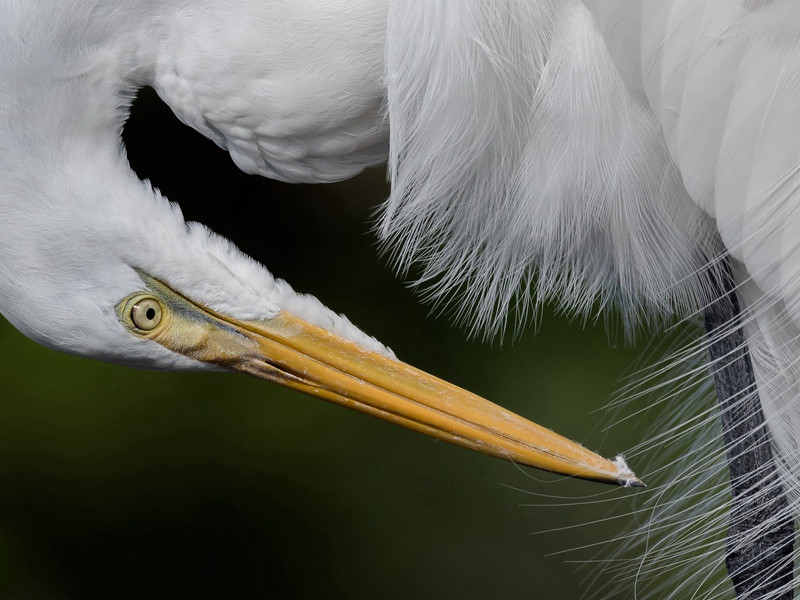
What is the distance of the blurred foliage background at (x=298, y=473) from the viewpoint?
2094 millimetres

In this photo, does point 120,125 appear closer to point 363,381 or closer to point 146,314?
point 146,314

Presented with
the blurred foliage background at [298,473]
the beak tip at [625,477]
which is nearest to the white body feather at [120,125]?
the beak tip at [625,477]

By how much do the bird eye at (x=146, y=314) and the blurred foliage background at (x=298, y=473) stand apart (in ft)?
4.13

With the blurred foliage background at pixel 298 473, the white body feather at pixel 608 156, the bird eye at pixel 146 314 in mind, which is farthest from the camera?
the blurred foliage background at pixel 298 473

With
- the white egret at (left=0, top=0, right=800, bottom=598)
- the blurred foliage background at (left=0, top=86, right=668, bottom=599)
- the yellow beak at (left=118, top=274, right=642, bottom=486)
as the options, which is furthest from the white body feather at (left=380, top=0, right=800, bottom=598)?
the blurred foliage background at (left=0, top=86, right=668, bottom=599)

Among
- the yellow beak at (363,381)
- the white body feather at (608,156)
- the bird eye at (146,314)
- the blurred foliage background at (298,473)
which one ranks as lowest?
the blurred foliage background at (298,473)

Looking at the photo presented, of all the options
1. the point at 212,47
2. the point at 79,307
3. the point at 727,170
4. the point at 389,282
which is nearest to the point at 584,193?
the point at 727,170

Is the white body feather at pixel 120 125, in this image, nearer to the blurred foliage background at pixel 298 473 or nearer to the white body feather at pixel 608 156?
the white body feather at pixel 608 156

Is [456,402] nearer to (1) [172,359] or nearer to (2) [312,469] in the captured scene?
(1) [172,359]

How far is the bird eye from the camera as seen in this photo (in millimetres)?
789

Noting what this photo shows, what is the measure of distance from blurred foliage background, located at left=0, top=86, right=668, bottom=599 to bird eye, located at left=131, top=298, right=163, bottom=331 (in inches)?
49.6

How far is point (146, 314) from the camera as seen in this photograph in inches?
31.2

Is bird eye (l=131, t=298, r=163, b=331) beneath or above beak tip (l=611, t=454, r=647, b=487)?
above

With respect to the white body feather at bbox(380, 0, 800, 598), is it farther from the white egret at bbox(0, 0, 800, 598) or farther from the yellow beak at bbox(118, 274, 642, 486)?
the yellow beak at bbox(118, 274, 642, 486)
